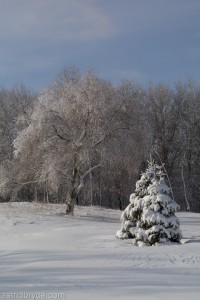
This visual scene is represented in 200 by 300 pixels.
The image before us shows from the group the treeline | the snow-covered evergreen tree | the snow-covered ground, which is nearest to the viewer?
the snow-covered ground

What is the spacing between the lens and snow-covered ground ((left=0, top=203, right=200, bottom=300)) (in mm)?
7035

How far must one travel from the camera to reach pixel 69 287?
7375 millimetres

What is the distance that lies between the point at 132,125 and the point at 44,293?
19442mm

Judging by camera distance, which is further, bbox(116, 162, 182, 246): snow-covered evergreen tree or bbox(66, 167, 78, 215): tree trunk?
bbox(66, 167, 78, 215): tree trunk

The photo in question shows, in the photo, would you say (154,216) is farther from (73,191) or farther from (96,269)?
(73,191)

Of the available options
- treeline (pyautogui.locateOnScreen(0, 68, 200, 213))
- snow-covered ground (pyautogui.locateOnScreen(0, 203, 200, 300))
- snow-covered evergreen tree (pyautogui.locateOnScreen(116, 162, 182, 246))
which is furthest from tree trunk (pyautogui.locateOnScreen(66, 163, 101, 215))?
snow-covered evergreen tree (pyautogui.locateOnScreen(116, 162, 182, 246))

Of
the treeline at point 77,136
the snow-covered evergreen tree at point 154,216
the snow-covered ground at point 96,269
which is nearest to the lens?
the snow-covered ground at point 96,269

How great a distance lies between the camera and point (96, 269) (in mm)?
9055

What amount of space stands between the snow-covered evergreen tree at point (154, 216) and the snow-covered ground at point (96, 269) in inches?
22.7

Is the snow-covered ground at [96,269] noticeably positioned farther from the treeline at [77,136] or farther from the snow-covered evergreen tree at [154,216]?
the treeline at [77,136]

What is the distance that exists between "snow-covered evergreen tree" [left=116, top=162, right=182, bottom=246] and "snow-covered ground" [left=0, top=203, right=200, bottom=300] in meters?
0.58

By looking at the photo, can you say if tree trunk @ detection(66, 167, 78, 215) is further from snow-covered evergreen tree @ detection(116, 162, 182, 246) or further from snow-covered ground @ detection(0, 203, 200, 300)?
snow-covered evergreen tree @ detection(116, 162, 182, 246)

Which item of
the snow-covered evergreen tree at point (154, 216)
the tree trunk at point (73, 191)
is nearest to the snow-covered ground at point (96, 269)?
the snow-covered evergreen tree at point (154, 216)

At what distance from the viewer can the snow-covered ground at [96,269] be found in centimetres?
704
